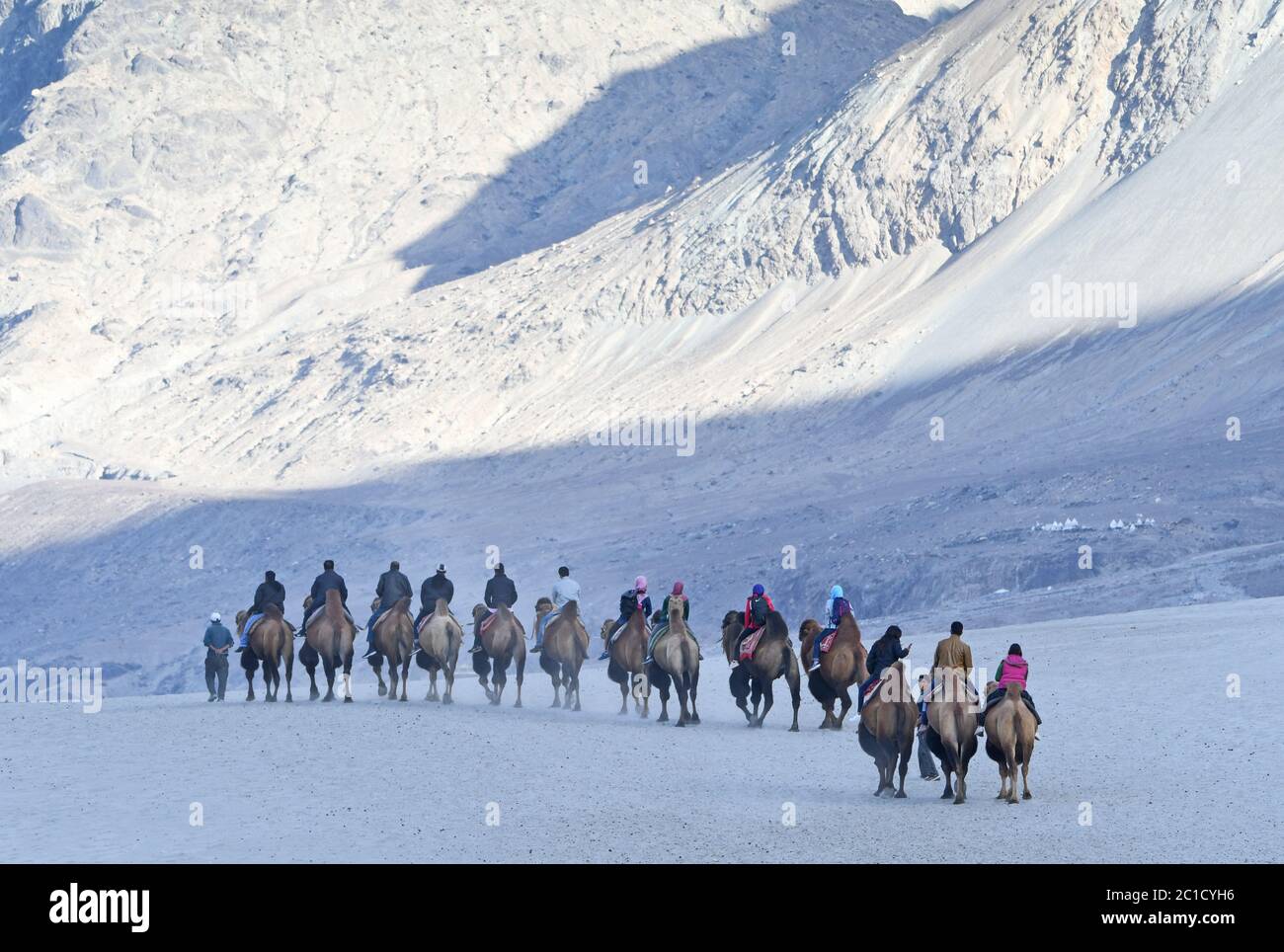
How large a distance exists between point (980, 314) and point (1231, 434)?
22937mm

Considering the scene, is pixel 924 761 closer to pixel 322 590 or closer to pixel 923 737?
pixel 923 737

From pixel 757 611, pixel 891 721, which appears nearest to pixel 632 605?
pixel 757 611

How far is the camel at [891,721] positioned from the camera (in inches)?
755

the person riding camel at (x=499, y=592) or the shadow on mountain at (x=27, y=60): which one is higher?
the shadow on mountain at (x=27, y=60)

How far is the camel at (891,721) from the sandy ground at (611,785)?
0.35 meters

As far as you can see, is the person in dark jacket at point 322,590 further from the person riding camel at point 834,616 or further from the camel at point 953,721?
the camel at point 953,721

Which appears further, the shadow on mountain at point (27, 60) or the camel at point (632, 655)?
the shadow on mountain at point (27, 60)

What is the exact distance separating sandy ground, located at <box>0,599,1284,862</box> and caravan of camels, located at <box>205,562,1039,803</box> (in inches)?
19.1

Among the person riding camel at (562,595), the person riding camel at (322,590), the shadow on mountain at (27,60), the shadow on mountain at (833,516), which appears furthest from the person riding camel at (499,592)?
the shadow on mountain at (27,60)

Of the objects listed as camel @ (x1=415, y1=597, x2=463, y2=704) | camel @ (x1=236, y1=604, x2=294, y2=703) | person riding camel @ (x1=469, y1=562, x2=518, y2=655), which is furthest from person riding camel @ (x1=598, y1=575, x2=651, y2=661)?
camel @ (x1=236, y1=604, x2=294, y2=703)

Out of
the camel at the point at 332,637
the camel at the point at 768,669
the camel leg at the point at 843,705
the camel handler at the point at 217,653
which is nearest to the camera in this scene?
the camel leg at the point at 843,705

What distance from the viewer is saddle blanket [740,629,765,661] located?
82.4 feet
